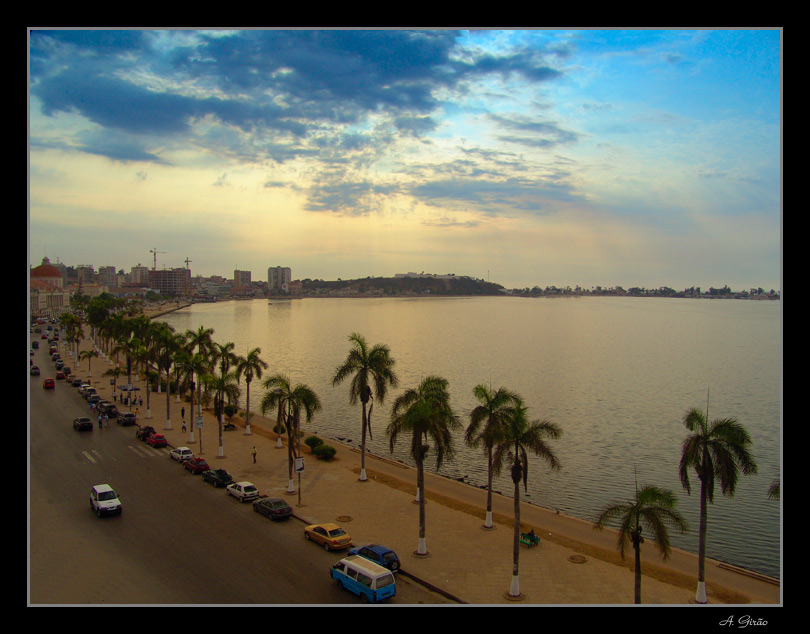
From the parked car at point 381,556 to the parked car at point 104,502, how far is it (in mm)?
12502

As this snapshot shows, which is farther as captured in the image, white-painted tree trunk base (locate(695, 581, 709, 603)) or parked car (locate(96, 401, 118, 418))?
parked car (locate(96, 401, 118, 418))

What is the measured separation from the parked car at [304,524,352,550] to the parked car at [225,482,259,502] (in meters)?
5.72

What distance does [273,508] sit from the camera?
84.0 feet

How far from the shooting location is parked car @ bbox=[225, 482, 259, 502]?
2786 cm

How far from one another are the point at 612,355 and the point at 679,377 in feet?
80.3

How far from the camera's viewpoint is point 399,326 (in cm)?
18350

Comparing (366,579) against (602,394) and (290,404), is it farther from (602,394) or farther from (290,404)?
(602,394)

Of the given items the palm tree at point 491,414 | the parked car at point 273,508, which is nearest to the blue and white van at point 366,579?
the parked car at point 273,508

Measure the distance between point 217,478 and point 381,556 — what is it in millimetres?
14154

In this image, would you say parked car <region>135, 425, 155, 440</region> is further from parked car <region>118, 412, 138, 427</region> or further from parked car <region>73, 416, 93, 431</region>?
parked car <region>118, 412, 138, 427</region>

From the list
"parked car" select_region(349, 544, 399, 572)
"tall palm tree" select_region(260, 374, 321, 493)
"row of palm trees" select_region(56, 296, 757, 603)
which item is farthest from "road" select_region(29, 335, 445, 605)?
"row of palm trees" select_region(56, 296, 757, 603)

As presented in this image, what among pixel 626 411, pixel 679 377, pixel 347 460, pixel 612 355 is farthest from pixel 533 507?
pixel 612 355
